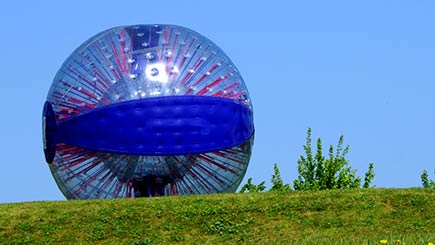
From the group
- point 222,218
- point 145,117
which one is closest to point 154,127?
point 145,117

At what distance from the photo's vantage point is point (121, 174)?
18.1 meters

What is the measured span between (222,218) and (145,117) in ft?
7.31

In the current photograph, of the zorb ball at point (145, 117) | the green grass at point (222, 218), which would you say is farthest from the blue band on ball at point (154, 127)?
the green grass at point (222, 218)

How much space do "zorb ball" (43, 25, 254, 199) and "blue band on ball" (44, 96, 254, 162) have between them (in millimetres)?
17

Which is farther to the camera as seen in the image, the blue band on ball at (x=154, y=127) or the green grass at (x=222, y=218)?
the blue band on ball at (x=154, y=127)

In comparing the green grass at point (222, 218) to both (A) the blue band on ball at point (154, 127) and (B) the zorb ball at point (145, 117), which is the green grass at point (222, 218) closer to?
(B) the zorb ball at point (145, 117)

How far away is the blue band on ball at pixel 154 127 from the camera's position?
1767cm

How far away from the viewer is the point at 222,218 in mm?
16875

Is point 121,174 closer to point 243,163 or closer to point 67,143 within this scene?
point 67,143

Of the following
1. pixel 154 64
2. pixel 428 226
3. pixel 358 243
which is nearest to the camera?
pixel 358 243

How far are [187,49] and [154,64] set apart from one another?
78 cm

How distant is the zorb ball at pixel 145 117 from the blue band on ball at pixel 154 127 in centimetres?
2

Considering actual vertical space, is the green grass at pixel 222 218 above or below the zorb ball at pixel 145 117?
below

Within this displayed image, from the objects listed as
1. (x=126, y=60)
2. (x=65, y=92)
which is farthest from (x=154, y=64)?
(x=65, y=92)
